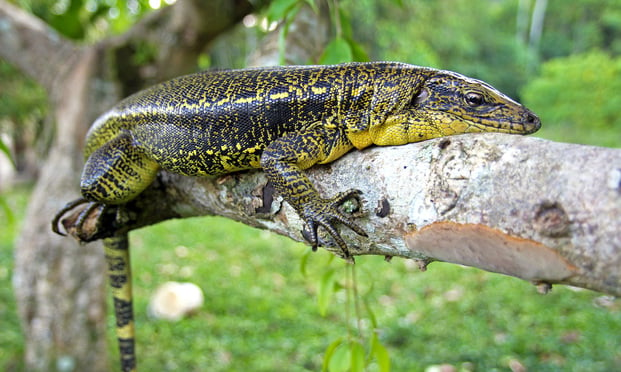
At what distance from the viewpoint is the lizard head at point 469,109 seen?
73.7 inches

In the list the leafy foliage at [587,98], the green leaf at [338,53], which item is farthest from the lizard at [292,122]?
the leafy foliage at [587,98]

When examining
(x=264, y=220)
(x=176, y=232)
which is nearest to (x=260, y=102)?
(x=264, y=220)

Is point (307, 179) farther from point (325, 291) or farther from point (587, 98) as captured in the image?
point (587, 98)

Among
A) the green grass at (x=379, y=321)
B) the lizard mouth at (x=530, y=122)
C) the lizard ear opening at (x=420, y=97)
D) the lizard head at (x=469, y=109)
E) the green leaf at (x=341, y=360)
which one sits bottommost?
the green grass at (x=379, y=321)

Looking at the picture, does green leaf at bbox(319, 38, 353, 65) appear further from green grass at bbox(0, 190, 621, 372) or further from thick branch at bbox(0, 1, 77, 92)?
thick branch at bbox(0, 1, 77, 92)

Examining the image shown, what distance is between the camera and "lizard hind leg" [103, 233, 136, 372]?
2.89 m

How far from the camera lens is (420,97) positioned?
203cm

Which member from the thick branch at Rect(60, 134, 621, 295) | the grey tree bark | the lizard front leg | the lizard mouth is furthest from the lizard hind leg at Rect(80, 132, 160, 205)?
the grey tree bark

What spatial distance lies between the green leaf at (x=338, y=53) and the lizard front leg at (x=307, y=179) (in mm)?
365

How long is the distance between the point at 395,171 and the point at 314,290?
5491 millimetres

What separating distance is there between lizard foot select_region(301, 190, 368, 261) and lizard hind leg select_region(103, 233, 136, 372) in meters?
1.54

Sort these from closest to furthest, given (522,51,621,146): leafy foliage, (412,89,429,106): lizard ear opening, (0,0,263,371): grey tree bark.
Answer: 1. (412,89,429,106): lizard ear opening
2. (0,0,263,371): grey tree bark
3. (522,51,621,146): leafy foliage

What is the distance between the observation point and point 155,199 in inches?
98.7

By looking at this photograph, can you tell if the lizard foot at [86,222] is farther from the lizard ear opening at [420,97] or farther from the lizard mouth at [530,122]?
the lizard mouth at [530,122]
